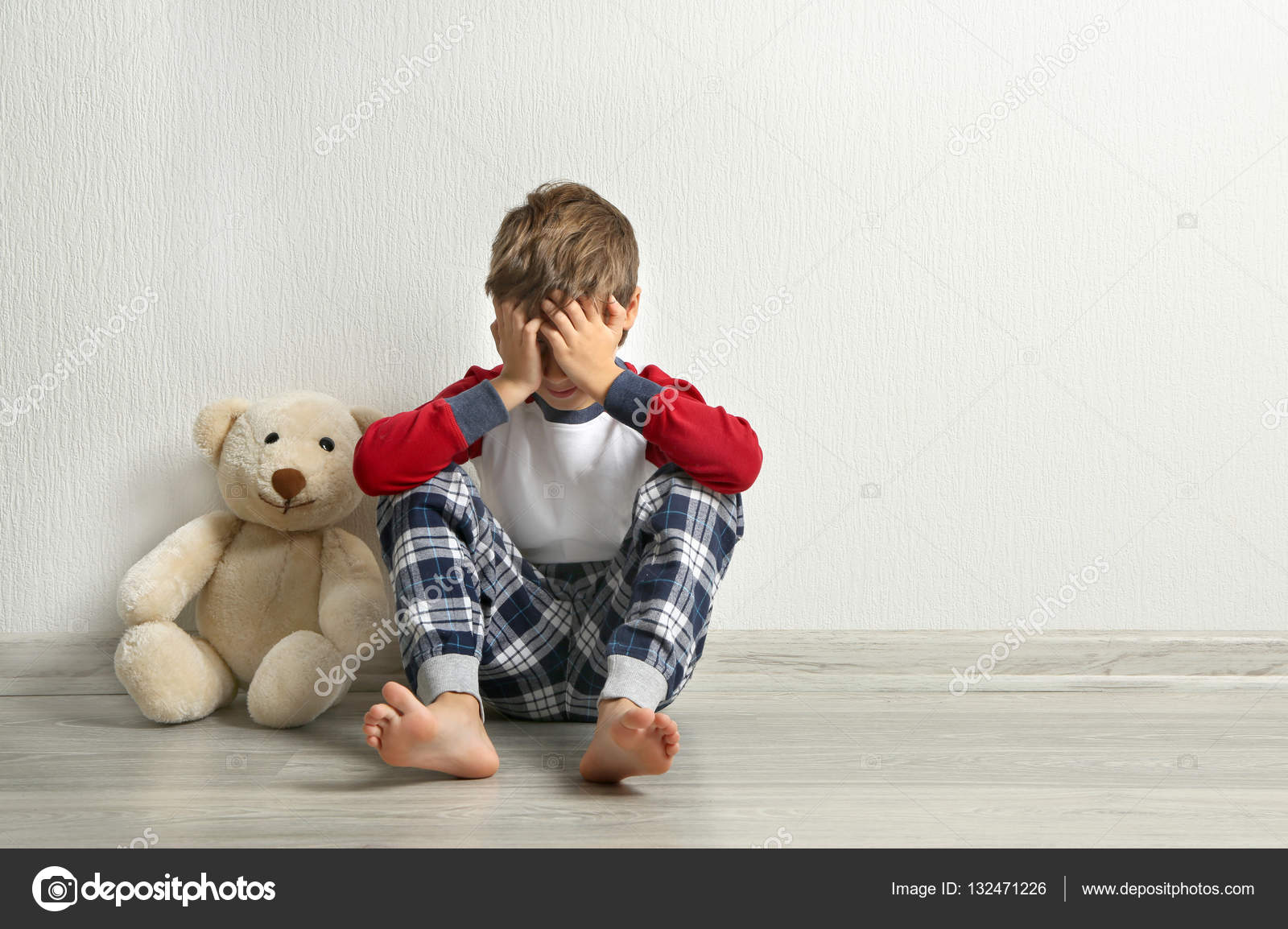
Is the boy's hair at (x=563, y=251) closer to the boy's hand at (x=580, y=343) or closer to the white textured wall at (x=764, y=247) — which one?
the boy's hand at (x=580, y=343)

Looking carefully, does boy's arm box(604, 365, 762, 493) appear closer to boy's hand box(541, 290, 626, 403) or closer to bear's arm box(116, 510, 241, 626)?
boy's hand box(541, 290, 626, 403)

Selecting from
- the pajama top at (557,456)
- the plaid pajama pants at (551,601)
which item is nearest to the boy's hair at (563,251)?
the pajama top at (557,456)

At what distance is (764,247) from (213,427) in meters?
0.74

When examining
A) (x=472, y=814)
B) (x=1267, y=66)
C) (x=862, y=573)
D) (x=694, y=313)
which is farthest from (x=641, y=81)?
(x=472, y=814)

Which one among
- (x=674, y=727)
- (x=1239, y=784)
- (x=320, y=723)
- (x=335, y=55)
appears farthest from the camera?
(x=335, y=55)

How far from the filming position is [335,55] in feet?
4.27

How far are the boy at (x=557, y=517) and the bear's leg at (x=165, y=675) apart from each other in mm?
298

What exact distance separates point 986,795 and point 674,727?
304 mm

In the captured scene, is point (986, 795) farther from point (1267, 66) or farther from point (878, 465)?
point (1267, 66)

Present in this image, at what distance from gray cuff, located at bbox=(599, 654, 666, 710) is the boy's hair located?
15.2 inches

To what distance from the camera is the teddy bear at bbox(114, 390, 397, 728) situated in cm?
116

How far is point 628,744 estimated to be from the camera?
862mm

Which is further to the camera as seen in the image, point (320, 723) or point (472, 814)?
point (320, 723)
